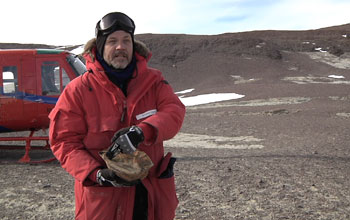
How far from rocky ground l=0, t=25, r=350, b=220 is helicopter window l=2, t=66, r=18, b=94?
1.74m

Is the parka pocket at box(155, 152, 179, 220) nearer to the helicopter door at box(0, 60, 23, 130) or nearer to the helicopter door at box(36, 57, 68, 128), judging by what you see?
the helicopter door at box(36, 57, 68, 128)

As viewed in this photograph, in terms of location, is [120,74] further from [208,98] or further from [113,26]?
[208,98]

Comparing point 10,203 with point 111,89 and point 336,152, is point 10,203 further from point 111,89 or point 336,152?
point 336,152

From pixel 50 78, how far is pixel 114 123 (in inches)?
303

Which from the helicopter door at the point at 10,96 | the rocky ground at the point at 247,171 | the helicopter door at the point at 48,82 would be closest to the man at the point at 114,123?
the rocky ground at the point at 247,171

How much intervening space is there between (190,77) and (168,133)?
3710cm

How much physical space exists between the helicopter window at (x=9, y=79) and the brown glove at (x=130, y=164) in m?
7.90

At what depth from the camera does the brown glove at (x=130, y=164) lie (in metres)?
2.27

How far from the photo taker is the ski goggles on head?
2510 mm

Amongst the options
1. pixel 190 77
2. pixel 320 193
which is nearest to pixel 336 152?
pixel 320 193

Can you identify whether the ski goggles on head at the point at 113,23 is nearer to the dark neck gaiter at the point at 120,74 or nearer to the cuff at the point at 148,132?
the dark neck gaiter at the point at 120,74

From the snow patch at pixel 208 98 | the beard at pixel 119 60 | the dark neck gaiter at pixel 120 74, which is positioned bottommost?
the snow patch at pixel 208 98

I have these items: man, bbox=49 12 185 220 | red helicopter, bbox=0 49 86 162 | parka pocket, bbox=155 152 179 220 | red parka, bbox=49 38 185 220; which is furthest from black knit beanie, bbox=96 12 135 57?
red helicopter, bbox=0 49 86 162

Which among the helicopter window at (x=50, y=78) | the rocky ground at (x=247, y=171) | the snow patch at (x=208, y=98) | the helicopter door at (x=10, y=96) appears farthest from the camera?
the snow patch at (x=208, y=98)
